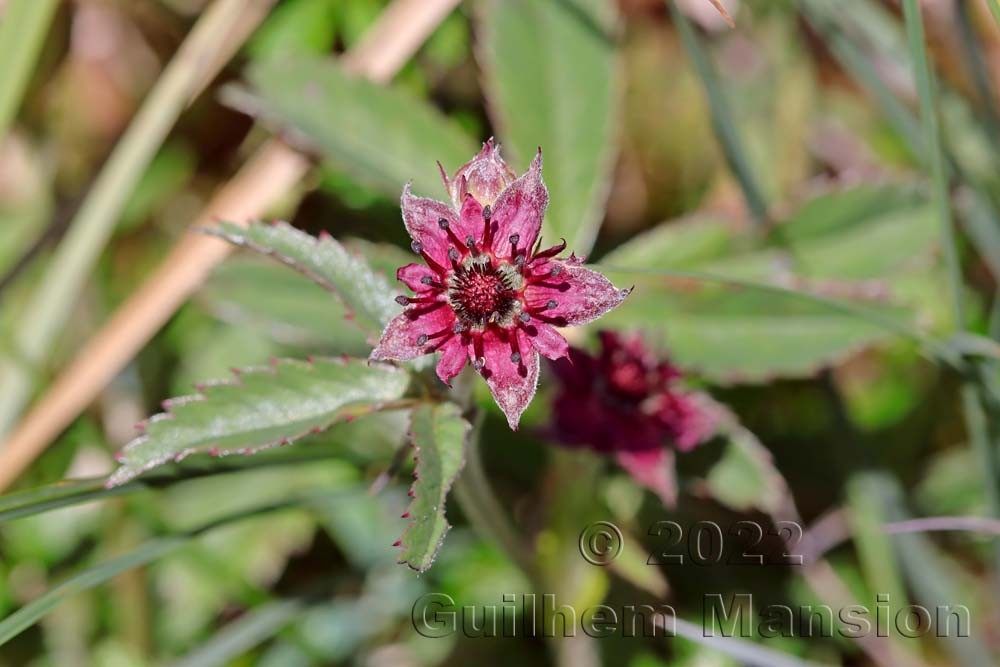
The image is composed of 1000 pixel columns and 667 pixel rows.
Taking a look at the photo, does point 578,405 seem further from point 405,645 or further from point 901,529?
point 405,645

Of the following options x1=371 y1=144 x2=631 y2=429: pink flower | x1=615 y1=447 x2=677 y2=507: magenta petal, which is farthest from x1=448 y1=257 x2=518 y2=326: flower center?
x1=615 y1=447 x2=677 y2=507: magenta petal

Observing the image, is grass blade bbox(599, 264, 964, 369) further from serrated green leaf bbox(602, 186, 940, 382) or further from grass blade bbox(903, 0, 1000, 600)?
serrated green leaf bbox(602, 186, 940, 382)

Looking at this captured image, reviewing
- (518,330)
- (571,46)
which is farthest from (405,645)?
(571,46)

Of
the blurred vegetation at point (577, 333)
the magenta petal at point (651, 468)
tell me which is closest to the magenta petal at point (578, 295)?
the blurred vegetation at point (577, 333)

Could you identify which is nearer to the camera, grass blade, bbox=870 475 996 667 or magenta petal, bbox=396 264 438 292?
magenta petal, bbox=396 264 438 292

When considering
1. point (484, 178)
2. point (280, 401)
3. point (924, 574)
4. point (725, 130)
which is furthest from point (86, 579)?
point (924, 574)

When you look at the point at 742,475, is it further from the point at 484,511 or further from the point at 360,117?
the point at 360,117

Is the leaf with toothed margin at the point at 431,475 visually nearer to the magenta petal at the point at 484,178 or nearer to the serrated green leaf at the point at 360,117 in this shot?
the magenta petal at the point at 484,178
